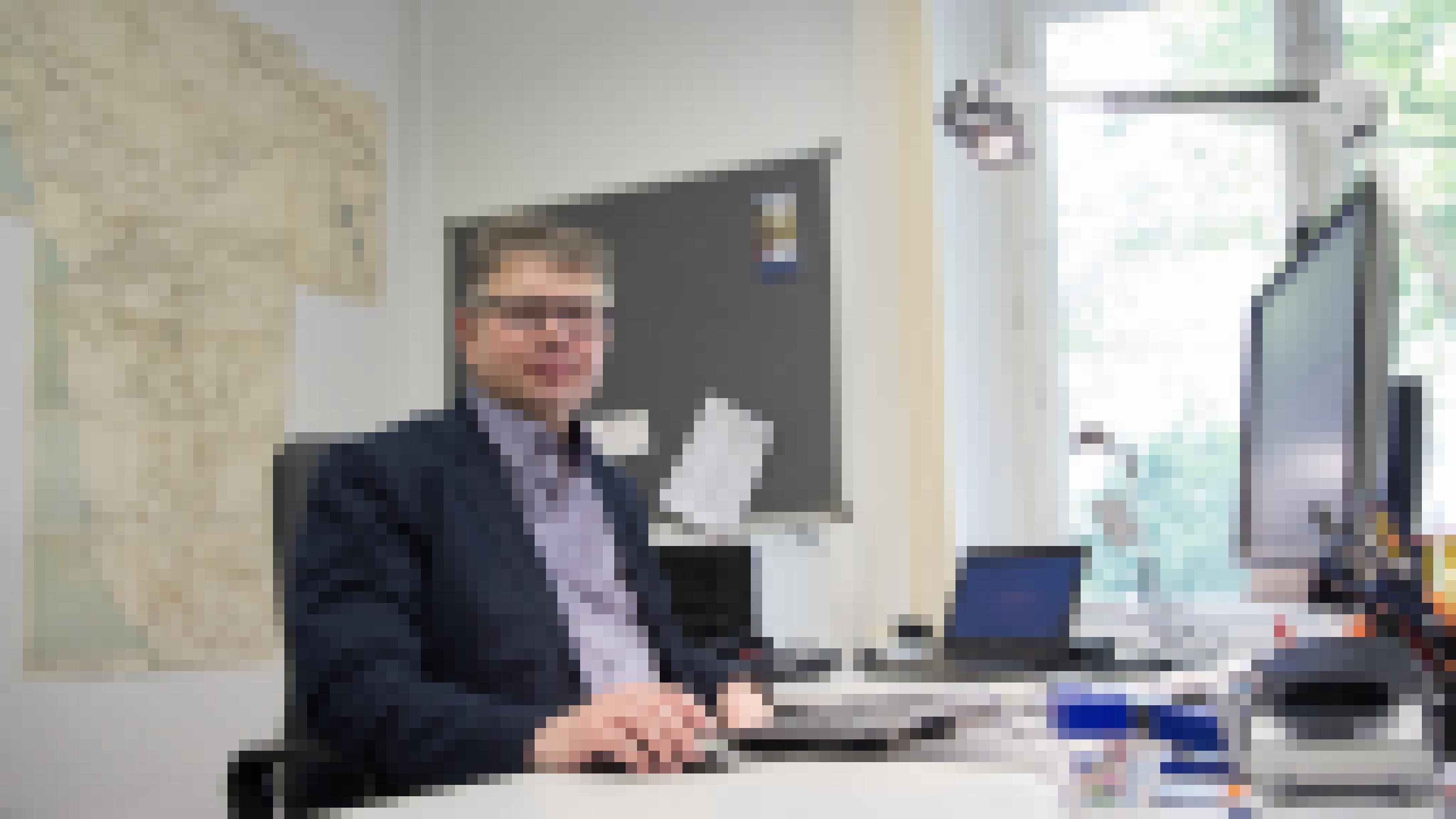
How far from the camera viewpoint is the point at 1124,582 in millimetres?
1674

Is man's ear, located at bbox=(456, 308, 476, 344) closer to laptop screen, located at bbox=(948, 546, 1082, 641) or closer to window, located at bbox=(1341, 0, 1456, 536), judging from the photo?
laptop screen, located at bbox=(948, 546, 1082, 641)

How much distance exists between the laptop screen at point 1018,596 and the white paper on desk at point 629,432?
4.00ft

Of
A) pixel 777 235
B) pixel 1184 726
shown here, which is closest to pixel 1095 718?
pixel 1184 726

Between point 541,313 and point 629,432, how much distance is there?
1.59 m

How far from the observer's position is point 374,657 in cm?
116

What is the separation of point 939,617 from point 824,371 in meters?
0.69

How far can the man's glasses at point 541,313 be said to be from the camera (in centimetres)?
150

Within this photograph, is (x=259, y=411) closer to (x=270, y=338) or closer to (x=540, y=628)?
(x=270, y=338)

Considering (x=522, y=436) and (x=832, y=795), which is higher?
(x=522, y=436)

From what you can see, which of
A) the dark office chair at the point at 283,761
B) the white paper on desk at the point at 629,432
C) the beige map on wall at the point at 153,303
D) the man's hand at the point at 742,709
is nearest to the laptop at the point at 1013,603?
the man's hand at the point at 742,709

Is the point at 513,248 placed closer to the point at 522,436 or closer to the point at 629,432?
the point at 522,436

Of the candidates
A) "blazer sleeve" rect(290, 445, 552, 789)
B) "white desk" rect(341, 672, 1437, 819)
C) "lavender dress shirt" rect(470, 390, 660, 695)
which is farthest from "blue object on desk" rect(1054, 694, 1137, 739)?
"lavender dress shirt" rect(470, 390, 660, 695)

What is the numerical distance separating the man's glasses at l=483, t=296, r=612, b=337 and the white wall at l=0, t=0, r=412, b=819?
0.58 meters

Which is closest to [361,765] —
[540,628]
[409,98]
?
[540,628]
